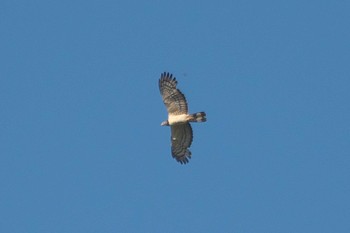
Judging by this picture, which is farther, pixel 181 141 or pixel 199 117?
pixel 181 141

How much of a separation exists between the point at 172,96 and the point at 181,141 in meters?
2.46

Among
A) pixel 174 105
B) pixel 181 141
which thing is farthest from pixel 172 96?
pixel 181 141

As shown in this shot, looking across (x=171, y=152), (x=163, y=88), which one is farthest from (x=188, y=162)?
(x=163, y=88)

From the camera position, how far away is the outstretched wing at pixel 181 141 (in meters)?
43.8

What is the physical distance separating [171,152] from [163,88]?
3.34 metres

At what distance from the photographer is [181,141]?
44.5 meters

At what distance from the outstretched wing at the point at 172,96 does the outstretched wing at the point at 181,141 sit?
779 millimetres

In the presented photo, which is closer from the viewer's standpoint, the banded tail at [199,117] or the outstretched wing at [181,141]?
the banded tail at [199,117]

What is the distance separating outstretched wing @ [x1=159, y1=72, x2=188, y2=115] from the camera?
141ft

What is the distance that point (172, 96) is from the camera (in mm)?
43125

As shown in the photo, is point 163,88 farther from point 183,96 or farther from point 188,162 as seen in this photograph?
point 188,162

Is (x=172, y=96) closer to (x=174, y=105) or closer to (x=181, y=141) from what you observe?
(x=174, y=105)

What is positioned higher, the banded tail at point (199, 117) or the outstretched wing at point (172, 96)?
the outstretched wing at point (172, 96)

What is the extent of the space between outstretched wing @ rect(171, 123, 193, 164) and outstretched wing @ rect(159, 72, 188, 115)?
2.56 feet
